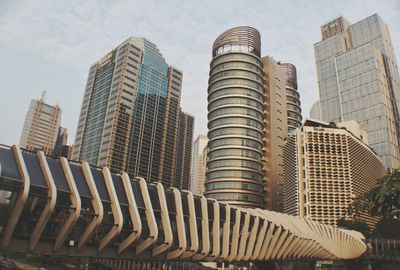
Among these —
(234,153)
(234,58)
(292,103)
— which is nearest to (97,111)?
(234,58)

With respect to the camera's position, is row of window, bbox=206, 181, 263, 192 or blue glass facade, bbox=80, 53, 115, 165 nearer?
row of window, bbox=206, 181, 263, 192

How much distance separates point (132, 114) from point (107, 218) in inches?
5307

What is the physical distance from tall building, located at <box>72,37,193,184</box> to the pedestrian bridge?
115 meters

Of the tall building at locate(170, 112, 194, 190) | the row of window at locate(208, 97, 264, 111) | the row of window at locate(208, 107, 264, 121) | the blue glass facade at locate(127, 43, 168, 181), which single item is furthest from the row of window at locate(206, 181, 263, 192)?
the tall building at locate(170, 112, 194, 190)

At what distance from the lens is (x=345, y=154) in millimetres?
123812

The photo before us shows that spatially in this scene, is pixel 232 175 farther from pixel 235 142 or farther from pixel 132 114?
pixel 132 114

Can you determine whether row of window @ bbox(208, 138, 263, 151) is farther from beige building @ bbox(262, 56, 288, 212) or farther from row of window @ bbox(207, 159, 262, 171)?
beige building @ bbox(262, 56, 288, 212)

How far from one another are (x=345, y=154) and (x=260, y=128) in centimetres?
3722

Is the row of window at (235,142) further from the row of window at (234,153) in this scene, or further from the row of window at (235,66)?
the row of window at (235,66)

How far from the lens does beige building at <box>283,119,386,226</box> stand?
11881 cm

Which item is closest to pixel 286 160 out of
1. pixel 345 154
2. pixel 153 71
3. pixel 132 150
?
→ pixel 345 154

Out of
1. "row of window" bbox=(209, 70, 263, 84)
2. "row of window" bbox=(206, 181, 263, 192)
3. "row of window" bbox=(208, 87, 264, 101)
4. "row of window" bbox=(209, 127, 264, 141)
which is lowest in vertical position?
"row of window" bbox=(206, 181, 263, 192)

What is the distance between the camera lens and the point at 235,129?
10069cm

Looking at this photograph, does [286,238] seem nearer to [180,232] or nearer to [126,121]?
[180,232]
